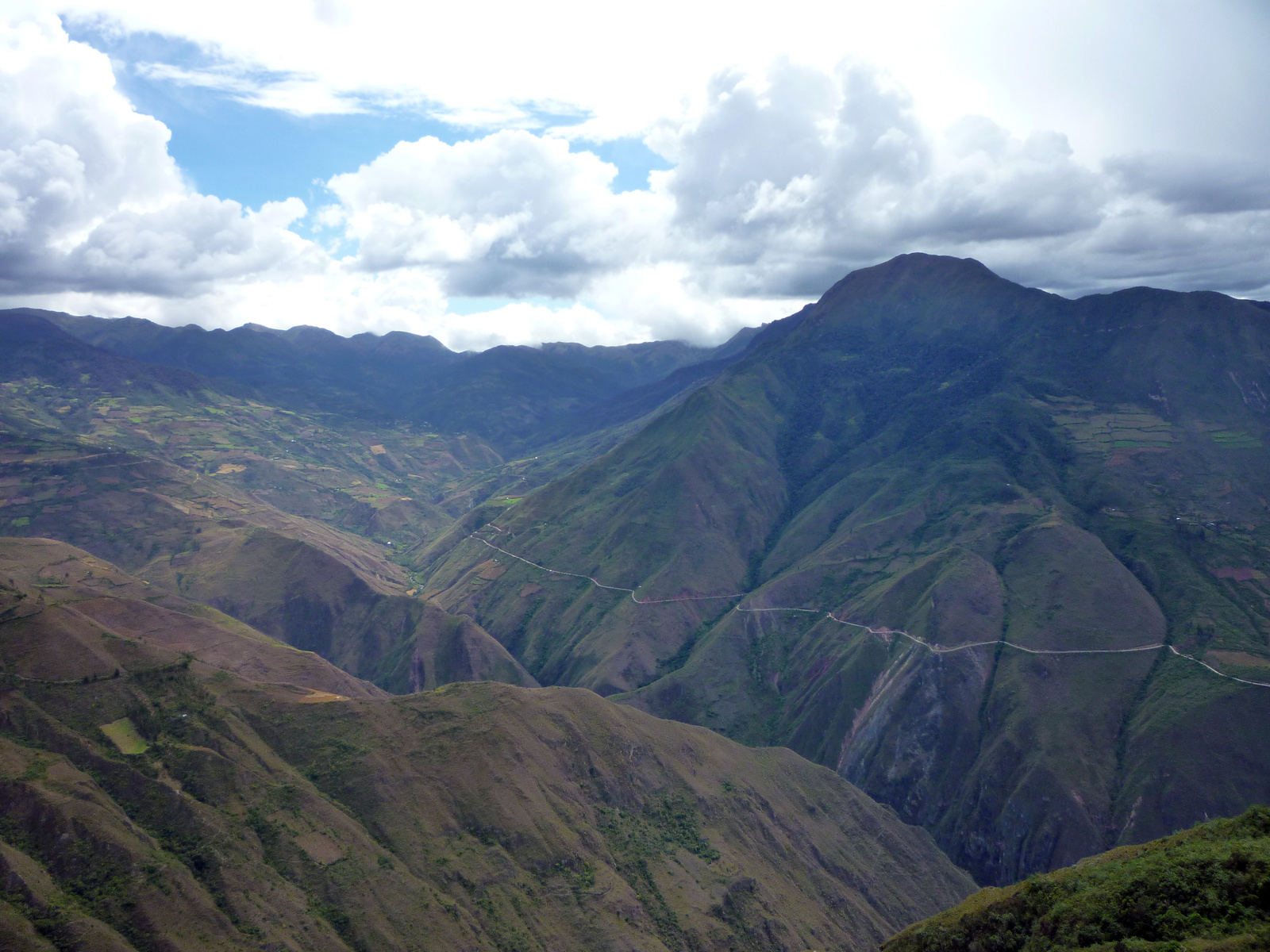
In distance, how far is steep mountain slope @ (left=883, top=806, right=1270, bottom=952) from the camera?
43.9 metres

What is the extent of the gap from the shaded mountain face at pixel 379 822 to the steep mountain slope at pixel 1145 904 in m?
38.0

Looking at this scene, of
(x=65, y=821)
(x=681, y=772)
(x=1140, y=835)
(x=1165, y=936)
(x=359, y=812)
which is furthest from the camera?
(x=1140, y=835)

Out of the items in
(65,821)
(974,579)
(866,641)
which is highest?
(65,821)

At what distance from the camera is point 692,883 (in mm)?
94750

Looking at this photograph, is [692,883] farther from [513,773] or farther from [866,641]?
[866,641]

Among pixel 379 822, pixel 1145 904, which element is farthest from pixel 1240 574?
pixel 379 822

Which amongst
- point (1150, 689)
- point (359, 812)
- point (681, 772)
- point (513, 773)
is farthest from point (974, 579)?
point (359, 812)

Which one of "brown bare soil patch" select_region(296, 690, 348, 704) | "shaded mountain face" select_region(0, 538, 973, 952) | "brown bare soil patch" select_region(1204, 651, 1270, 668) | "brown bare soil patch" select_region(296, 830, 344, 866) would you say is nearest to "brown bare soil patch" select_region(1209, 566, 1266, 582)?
"brown bare soil patch" select_region(1204, 651, 1270, 668)

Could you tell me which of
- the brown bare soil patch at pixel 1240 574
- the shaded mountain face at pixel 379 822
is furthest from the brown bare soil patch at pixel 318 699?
the brown bare soil patch at pixel 1240 574

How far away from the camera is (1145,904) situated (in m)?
48.3

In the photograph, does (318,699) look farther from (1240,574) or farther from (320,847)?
(1240,574)

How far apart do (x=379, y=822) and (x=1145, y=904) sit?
229ft

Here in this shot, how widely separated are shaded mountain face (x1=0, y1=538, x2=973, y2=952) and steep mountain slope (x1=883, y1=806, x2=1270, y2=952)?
37981mm

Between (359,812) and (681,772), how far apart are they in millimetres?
45706
